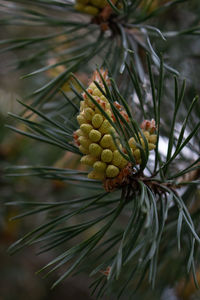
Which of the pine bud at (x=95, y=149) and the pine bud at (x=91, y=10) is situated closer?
the pine bud at (x=95, y=149)

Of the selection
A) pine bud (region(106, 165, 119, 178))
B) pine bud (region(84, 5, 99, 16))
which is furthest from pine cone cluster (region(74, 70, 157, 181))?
pine bud (region(84, 5, 99, 16))

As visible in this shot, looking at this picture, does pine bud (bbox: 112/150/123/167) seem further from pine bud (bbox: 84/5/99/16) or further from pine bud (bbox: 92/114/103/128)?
pine bud (bbox: 84/5/99/16)

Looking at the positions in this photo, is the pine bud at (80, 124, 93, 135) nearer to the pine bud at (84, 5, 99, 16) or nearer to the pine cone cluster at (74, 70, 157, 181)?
the pine cone cluster at (74, 70, 157, 181)

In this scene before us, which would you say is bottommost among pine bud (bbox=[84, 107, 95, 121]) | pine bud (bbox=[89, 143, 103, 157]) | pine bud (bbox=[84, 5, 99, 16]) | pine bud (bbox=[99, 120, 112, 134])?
pine bud (bbox=[89, 143, 103, 157])

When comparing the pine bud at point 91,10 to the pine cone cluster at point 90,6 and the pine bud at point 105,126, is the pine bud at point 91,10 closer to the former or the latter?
the pine cone cluster at point 90,6

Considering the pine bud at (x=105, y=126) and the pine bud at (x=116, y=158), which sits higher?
the pine bud at (x=105, y=126)

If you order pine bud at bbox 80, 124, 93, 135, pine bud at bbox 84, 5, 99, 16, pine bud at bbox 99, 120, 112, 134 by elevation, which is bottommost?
pine bud at bbox 80, 124, 93, 135

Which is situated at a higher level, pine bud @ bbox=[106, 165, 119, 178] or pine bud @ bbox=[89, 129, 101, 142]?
Result: pine bud @ bbox=[89, 129, 101, 142]

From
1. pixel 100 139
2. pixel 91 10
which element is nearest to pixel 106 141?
pixel 100 139

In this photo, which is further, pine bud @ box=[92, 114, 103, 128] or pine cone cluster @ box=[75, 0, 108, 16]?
pine cone cluster @ box=[75, 0, 108, 16]

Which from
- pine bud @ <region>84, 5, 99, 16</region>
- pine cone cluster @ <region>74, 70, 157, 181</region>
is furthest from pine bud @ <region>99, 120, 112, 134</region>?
pine bud @ <region>84, 5, 99, 16</region>

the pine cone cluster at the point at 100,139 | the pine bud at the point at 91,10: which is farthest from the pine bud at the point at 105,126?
the pine bud at the point at 91,10

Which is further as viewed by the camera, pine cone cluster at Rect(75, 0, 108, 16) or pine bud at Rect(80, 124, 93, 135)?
pine cone cluster at Rect(75, 0, 108, 16)
